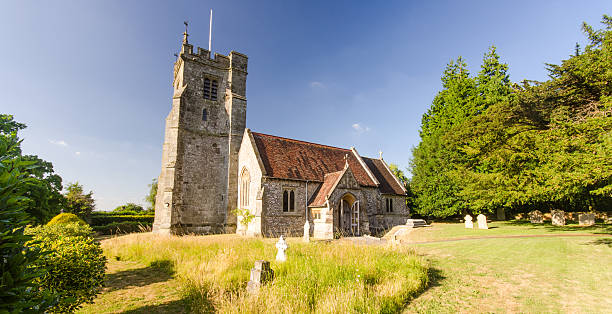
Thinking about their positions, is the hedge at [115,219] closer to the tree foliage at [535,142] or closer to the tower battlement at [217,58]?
the tower battlement at [217,58]

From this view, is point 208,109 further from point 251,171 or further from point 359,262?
point 359,262

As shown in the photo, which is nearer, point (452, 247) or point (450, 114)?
point (452, 247)

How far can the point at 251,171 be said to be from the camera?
23.0 meters

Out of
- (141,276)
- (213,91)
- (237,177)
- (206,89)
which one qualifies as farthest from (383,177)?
(141,276)

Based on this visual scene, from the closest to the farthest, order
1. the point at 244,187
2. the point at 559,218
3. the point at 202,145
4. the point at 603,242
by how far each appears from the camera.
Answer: the point at 603,242 → the point at 244,187 → the point at 202,145 → the point at 559,218

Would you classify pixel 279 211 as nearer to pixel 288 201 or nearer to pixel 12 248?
pixel 288 201

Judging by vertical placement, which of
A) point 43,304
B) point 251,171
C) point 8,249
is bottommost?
point 43,304

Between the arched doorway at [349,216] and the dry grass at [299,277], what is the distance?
10076 millimetres

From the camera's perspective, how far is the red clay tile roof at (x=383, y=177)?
28.1m

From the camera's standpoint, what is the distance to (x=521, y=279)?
29.8ft

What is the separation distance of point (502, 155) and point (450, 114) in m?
16.4

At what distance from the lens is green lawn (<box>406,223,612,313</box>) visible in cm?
726

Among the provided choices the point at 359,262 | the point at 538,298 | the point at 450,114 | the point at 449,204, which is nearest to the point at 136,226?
the point at 359,262

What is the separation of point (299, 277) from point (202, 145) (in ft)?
62.3
